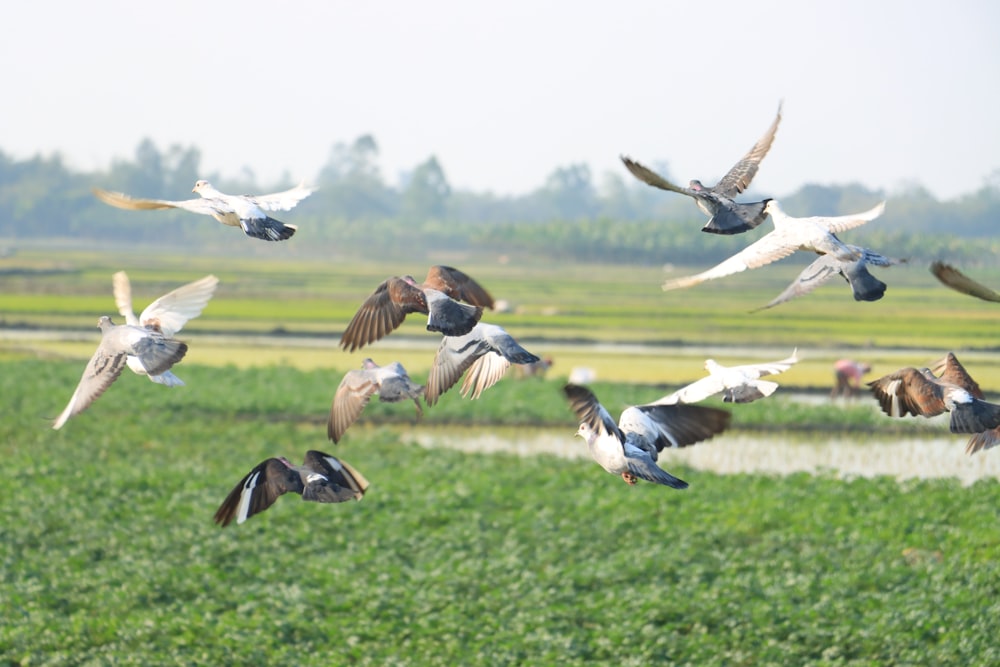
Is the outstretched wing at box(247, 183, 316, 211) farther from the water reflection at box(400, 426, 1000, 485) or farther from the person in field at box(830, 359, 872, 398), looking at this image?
the person in field at box(830, 359, 872, 398)

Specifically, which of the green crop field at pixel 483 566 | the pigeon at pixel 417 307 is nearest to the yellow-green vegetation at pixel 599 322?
the green crop field at pixel 483 566

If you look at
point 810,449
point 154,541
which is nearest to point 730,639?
point 154,541

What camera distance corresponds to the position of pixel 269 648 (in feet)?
37.9

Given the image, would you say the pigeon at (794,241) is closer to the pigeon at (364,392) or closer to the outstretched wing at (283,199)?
the pigeon at (364,392)

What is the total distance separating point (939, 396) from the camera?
3.88 metres

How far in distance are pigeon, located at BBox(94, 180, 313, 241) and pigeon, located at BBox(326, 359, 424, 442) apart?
0.62 meters

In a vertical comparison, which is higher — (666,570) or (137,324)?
(137,324)

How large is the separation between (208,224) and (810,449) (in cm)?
9290

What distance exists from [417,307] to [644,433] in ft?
2.82

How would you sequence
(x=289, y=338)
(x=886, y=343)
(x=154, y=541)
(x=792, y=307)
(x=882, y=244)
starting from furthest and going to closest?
(x=792, y=307) < (x=289, y=338) < (x=886, y=343) < (x=882, y=244) < (x=154, y=541)

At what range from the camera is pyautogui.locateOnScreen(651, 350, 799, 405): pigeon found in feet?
12.9

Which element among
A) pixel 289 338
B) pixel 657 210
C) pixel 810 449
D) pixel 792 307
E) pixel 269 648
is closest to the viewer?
pixel 269 648

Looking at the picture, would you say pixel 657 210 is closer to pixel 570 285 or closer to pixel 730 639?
pixel 570 285

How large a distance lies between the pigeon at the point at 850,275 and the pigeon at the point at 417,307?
860 mm
